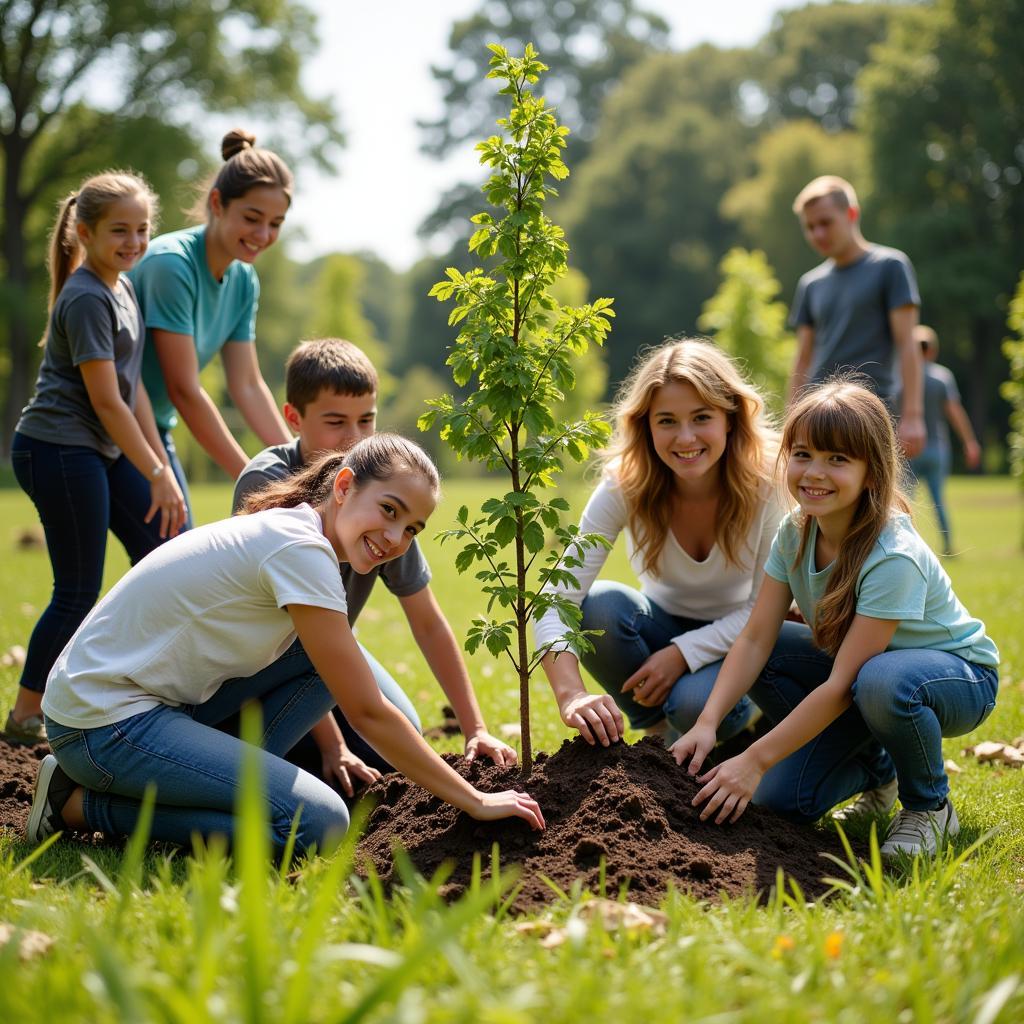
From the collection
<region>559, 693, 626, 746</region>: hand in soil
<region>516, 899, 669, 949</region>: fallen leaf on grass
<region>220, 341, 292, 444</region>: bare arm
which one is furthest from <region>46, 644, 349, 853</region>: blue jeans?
<region>220, 341, 292, 444</region>: bare arm

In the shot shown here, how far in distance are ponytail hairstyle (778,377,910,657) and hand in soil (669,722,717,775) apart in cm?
52

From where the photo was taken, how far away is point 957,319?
38969 mm

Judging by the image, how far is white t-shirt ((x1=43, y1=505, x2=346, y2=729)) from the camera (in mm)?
3068

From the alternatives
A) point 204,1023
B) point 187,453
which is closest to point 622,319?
point 187,453

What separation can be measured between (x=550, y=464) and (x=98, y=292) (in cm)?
214

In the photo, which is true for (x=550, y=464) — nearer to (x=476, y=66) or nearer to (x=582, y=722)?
(x=582, y=722)

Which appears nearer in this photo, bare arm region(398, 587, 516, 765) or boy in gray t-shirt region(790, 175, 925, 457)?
bare arm region(398, 587, 516, 765)

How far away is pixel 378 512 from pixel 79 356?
5.96 feet

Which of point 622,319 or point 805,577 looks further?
point 622,319

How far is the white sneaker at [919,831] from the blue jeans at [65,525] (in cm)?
315

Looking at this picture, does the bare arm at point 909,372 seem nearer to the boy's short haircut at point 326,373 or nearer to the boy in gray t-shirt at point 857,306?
the boy in gray t-shirt at point 857,306

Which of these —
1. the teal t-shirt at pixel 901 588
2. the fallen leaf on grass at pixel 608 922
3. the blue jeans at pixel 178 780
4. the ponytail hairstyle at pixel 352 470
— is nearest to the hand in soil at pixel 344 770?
the blue jeans at pixel 178 780

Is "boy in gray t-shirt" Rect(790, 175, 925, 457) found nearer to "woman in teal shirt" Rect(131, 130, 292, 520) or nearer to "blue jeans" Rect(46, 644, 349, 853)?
"woman in teal shirt" Rect(131, 130, 292, 520)

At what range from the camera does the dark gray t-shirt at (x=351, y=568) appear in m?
3.79
